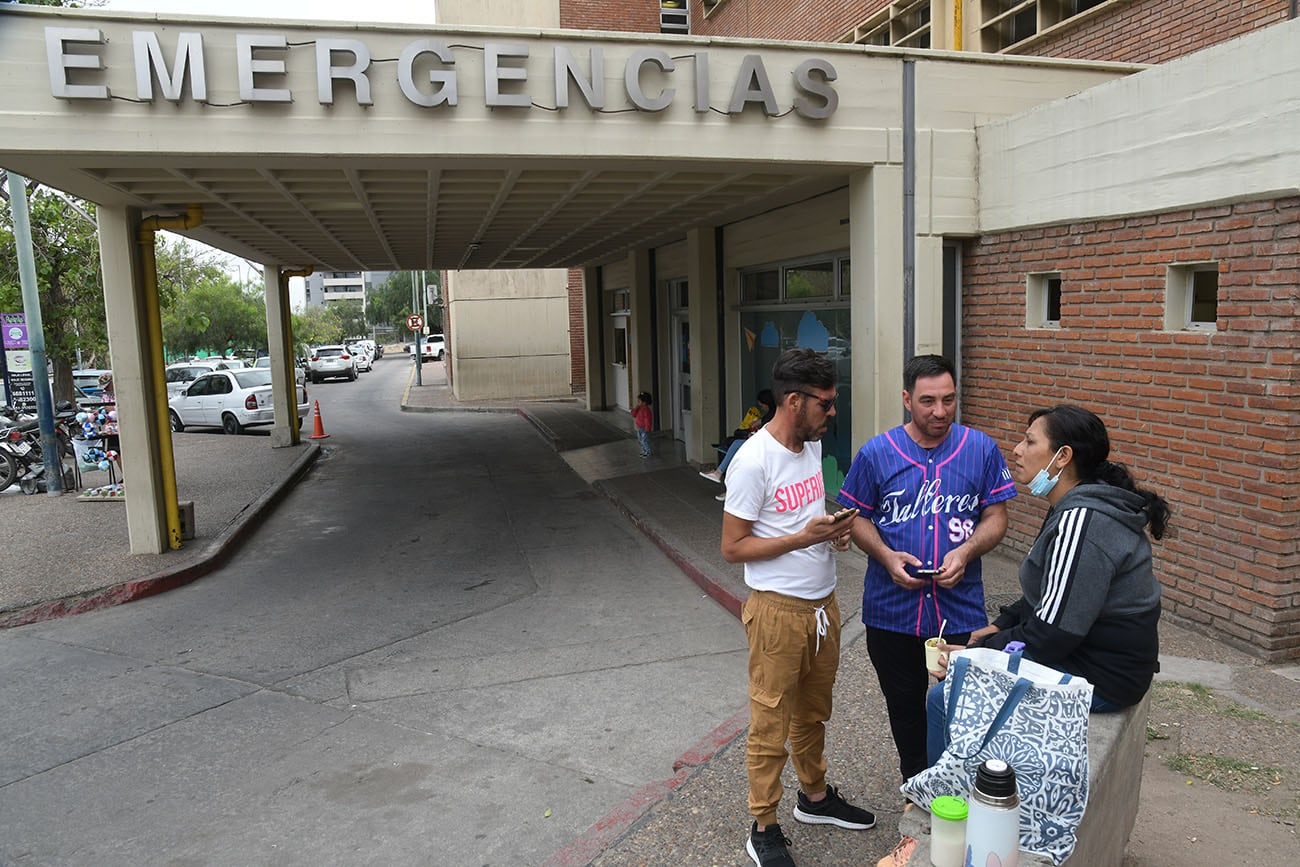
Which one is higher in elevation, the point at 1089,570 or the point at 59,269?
the point at 59,269

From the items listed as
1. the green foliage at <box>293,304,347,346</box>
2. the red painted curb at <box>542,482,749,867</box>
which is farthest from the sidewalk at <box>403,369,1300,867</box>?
the green foliage at <box>293,304,347,346</box>

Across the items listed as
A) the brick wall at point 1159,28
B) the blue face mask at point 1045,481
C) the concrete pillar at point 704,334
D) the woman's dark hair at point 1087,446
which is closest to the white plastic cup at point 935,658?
the blue face mask at point 1045,481

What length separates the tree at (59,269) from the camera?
19.8 m

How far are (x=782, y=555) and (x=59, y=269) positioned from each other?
72.8ft

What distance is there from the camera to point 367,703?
589 centimetres

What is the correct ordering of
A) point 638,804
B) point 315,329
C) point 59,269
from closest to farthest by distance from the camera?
point 638,804 < point 59,269 < point 315,329

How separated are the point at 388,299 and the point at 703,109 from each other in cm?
10584

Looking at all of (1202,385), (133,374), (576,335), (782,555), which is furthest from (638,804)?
(576,335)

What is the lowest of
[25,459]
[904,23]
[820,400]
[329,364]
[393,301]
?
[25,459]

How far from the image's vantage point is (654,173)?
29.0ft

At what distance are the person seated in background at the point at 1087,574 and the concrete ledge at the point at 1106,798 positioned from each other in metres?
0.11

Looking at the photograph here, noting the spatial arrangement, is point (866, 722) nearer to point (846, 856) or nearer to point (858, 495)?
point (846, 856)

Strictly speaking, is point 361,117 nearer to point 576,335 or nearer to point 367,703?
point 367,703

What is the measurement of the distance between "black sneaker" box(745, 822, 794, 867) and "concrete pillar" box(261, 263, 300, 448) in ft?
55.3
